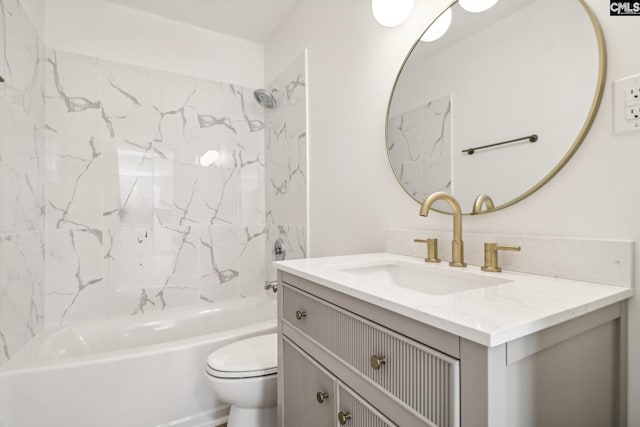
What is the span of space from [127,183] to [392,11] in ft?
6.35

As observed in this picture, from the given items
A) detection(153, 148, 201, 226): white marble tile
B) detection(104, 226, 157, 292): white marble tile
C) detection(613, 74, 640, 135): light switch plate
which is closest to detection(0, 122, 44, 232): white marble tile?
detection(104, 226, 157, 292): white marble tile

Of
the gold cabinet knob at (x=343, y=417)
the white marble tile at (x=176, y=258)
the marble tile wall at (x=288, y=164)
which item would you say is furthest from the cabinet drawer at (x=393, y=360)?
the white marble tile at (x=176, y=258)

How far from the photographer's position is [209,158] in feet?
8.13

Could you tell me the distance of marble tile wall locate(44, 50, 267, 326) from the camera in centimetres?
202

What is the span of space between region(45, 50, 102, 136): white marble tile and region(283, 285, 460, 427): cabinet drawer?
2015 mm

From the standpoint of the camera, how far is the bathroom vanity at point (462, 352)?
531 mm

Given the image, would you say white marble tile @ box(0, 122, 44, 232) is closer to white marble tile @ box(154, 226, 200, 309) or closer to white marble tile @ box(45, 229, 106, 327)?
white marble tile @ box(45, 229, 106, 327)

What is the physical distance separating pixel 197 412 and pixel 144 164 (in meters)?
1.60

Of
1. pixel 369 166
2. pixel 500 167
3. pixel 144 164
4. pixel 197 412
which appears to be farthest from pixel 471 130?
pixel 144 164

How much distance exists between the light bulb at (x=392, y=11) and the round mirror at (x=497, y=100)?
0.13 meters

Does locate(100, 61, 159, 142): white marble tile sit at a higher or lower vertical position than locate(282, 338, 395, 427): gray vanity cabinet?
higher

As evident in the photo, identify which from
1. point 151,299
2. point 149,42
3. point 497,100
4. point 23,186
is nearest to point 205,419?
point 151,299

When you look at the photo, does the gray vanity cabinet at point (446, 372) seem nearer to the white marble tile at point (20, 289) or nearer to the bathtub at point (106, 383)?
the bathtub at point (106, 383)

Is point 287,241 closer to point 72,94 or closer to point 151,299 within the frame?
point 151,299
